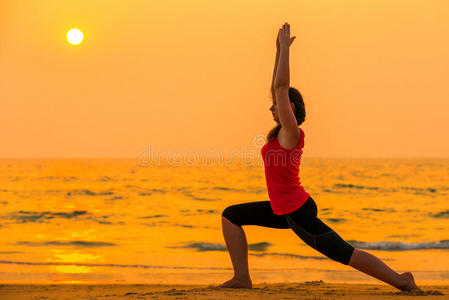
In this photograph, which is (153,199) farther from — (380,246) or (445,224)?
(380,246)

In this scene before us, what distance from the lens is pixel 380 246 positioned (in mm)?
12398

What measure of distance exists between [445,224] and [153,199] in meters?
11.4

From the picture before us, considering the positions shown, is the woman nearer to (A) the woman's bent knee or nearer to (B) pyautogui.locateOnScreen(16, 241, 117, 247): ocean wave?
(A) the woman's bent knee

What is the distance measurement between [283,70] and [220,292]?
69.7 inches

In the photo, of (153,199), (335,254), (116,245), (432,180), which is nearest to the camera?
(335,254)

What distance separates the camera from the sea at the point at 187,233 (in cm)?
815

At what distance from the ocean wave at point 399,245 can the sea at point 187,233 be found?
0.02 meters

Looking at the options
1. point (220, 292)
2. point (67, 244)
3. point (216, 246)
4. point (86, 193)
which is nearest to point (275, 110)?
point (220, 292)

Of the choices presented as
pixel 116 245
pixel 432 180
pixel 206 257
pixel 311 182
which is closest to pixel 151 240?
pixel 116 245

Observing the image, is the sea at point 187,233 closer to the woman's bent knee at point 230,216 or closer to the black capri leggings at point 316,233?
the woman's bent knee at point 230,216

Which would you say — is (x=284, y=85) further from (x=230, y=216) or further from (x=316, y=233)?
(x=230, y=216)

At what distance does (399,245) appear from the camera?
40.9 ft

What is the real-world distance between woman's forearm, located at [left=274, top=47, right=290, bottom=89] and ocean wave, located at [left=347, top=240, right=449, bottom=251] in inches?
339

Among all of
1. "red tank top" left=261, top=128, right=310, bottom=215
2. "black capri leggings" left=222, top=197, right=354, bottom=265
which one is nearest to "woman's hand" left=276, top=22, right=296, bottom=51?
"red tank top" left=261, top=128, right=310, bottom=215
